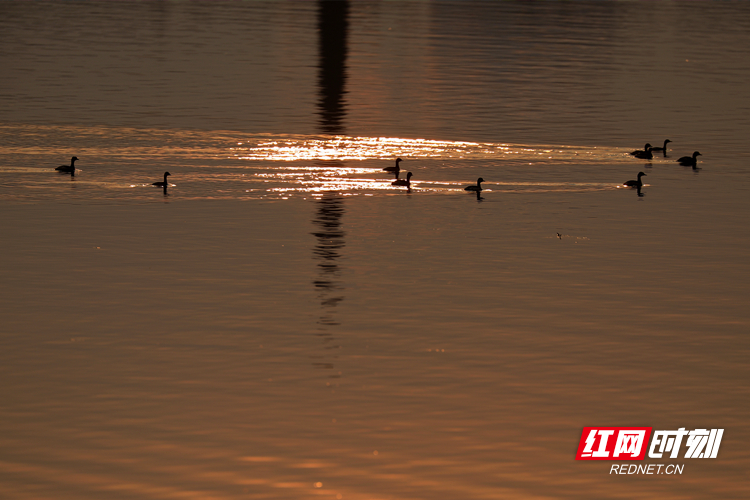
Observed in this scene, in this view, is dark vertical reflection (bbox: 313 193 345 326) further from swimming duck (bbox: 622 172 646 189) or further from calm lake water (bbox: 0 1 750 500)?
swimming duck (bbox: 622 172 646 189)

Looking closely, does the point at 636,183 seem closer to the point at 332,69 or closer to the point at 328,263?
the point at 328,263

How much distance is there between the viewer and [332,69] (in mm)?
86062

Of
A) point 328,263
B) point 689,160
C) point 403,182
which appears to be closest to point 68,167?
point 403,182

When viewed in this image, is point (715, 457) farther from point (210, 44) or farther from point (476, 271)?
point (210, 44)

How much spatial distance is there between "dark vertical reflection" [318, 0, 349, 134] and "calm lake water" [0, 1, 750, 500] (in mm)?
701

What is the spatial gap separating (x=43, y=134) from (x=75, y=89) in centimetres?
1943

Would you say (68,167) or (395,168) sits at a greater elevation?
(395,168)

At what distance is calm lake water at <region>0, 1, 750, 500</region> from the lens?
17.5m

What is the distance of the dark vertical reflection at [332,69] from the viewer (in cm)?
6012

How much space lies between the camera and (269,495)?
16172mm

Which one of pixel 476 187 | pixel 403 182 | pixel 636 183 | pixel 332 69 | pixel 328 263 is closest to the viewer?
pixel 328 263

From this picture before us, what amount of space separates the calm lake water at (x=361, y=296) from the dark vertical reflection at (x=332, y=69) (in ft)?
2.30

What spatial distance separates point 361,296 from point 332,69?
61.4 metres

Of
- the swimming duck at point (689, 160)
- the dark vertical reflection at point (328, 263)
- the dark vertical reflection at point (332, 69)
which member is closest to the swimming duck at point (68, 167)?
the dark vertical reflection at point (328, 263)
